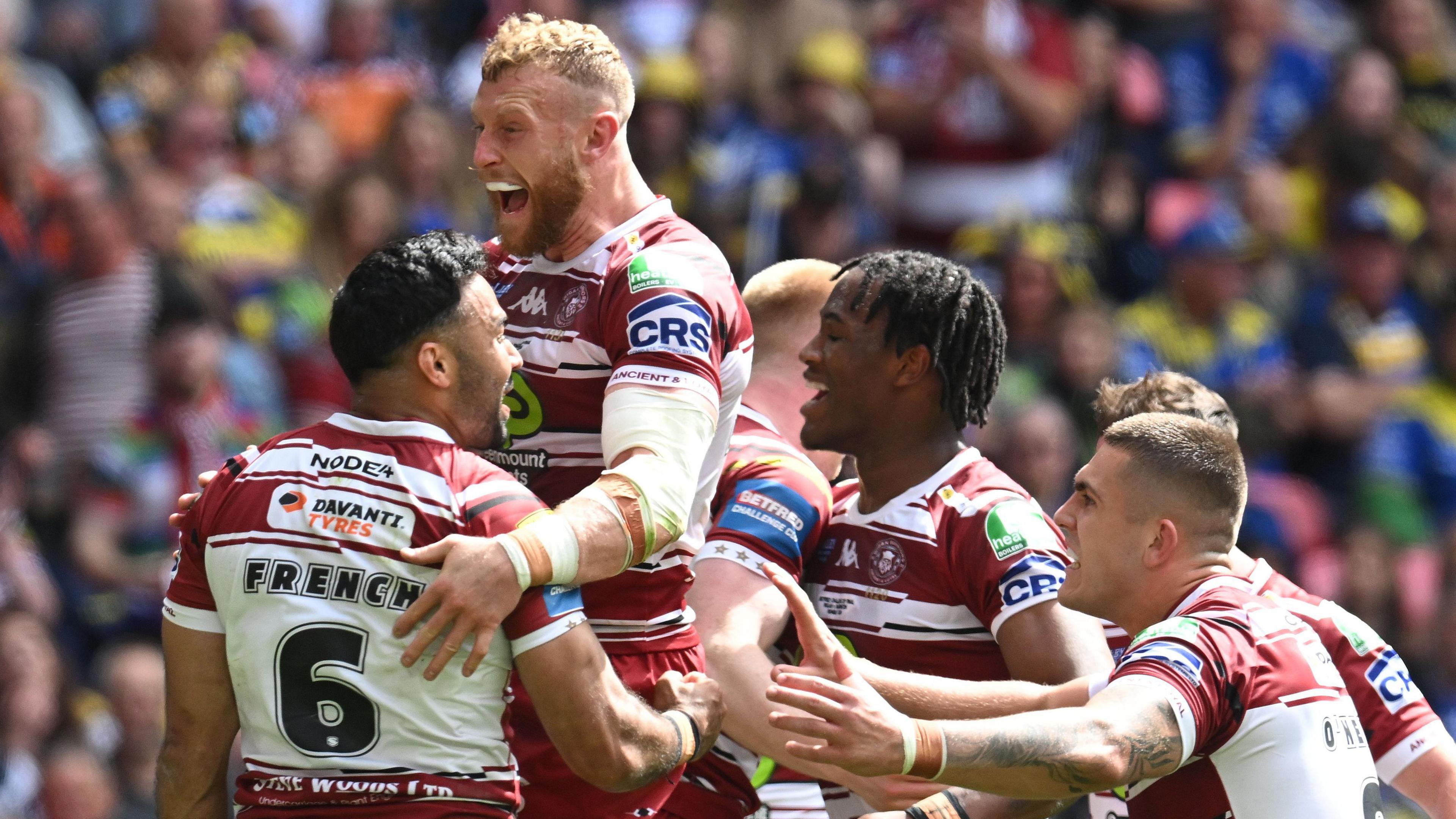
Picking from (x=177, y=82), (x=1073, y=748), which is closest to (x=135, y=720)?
(x=177, y=82)

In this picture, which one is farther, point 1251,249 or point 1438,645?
point 1251,249

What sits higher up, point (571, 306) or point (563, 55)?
point (563, 55)

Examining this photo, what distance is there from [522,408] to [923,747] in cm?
152

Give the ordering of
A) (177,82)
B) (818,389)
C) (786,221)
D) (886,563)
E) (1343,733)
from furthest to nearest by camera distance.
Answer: (177,82) → (786,221) → (818,389) → (886,563) → (1343,733)

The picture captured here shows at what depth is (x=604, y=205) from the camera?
4906 millimetres

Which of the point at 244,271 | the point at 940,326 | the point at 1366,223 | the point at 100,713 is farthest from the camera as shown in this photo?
the point at 1366,223

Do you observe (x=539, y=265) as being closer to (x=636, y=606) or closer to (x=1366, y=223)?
(x=636, y=606)

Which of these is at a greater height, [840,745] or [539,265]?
[539,265]

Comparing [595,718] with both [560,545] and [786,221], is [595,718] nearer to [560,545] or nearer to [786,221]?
[560,545]

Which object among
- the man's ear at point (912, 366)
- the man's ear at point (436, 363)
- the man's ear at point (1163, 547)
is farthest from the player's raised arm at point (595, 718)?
the man's ear at point (912, 366)

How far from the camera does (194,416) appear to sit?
9.34 meters

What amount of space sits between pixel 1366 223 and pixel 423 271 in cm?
894

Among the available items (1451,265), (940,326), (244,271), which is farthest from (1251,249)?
(940,326)

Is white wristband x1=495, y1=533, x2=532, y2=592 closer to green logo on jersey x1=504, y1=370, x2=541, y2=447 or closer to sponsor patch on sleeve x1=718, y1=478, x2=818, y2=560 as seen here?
green logo on jersey x1=504, y1=370, x2=541, y2=447
